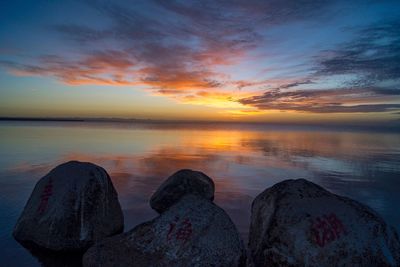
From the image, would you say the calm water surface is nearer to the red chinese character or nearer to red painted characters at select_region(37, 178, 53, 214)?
red painted characters at select_region(37, 178, 53, 214)

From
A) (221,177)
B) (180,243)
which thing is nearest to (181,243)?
(180,243)

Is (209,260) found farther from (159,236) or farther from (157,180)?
(157,180)

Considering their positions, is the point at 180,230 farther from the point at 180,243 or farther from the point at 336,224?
the point at 336,224

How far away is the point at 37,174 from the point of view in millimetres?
16016

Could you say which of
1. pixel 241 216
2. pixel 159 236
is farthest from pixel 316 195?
pixel 241 216

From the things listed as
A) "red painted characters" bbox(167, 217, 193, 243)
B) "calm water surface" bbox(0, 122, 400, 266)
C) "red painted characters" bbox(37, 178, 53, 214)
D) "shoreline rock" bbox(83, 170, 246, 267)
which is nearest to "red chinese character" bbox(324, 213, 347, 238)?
"shoreline rock" bbox(83, 170, 246, 267)

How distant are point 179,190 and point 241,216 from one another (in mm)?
2215

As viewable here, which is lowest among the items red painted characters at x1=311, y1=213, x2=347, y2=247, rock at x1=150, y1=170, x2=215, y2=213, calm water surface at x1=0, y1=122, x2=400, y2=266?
calm water surface at x1=0, y1=122, x2=400, y2=266

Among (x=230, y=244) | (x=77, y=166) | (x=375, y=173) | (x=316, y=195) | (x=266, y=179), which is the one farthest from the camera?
(x=375, y=173)

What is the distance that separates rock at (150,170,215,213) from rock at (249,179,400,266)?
4.56 meters

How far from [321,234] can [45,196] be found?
6.17m

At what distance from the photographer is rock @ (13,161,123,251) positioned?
7164 mm

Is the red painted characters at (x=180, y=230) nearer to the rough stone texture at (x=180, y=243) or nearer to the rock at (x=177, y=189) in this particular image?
the rough stone texture at (x=180, y=243)

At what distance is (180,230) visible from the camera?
605 centimetres
